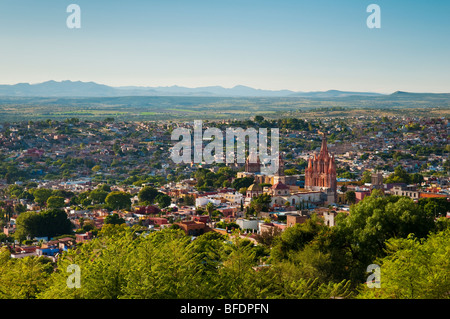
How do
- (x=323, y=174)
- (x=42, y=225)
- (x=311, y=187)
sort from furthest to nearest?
(x=311, y=187) → (x=323, y=174) → (x=42, y=225)

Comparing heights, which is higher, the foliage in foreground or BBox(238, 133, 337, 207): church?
the foliage in foreground

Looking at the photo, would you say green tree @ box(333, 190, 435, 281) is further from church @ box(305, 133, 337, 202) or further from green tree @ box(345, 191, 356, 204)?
church @ box(305, 133, 337, 202)

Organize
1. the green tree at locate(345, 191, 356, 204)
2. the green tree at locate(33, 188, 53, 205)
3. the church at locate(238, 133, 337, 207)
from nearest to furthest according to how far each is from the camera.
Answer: the church at locate(238, 133, 337, 207) → the green tree at locate(345, 191, 356, 204) → the green tree at locate(33, 188, 53, 205)

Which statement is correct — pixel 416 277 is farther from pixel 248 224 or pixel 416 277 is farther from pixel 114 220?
pixel 114 220

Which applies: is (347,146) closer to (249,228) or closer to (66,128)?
(66,128)

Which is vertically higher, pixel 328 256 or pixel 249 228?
pixel 328 256

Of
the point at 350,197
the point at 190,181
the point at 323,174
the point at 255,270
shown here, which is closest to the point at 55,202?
the point at 190,181

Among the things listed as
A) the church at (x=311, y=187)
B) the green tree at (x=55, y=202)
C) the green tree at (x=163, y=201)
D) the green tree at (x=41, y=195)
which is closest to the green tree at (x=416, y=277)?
the church at (x=311, y=187)

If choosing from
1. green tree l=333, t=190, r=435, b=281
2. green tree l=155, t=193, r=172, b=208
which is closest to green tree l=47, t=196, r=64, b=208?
green tree l=155, t=193, r=172, b=208

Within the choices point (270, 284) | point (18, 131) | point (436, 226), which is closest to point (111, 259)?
point (270, 284)

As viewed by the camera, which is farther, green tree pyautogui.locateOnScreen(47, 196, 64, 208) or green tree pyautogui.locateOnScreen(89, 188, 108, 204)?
green tree pyautogui.locateOnScreen(89, 188, 108, 204)
